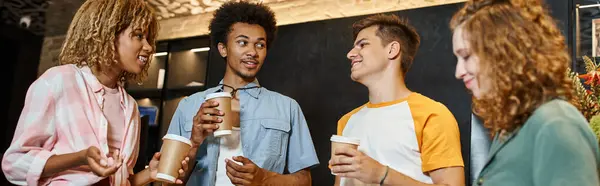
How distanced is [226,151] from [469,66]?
3.84 feet

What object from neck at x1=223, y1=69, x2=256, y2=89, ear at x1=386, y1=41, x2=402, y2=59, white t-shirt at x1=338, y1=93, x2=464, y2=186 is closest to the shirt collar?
neck at x1=223, y1=69, x2=256, y2=89

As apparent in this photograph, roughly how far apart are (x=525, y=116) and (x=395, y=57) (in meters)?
1.08

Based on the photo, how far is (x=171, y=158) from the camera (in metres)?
1.69

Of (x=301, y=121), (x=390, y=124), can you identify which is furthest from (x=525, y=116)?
(x=301, y=121)

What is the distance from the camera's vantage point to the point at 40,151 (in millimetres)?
1629

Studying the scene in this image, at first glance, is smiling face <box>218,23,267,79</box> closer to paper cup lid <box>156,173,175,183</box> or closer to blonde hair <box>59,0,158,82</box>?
blonde hair <box>59,0,158,82</box>

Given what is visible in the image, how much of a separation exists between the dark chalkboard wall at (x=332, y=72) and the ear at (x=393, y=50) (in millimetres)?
1155

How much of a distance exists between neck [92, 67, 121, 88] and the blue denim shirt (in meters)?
0.44

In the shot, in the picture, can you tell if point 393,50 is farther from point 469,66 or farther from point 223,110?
point 469,66

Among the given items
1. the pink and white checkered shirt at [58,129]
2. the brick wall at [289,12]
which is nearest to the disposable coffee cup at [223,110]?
the pink and white checkered shirt at [58,129]

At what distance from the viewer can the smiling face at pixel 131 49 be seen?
1.92 metres

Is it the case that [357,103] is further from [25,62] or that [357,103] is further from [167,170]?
[25,62]

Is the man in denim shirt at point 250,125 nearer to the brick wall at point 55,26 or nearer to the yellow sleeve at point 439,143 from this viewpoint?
the yellow sleeve at point 439,143

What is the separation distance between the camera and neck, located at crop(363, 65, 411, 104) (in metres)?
2.11
